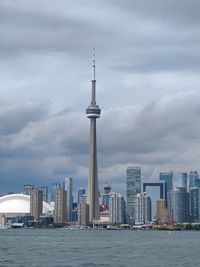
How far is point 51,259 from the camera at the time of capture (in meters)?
60.5

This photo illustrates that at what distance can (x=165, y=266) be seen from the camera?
182ft

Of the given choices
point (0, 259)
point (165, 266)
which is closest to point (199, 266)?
point (165, 266)

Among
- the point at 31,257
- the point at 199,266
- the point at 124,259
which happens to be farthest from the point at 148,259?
the point at 31,257

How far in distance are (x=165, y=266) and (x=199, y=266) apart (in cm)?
329

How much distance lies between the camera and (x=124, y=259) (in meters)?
62.0

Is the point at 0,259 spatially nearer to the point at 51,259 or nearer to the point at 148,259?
the point at 51,259

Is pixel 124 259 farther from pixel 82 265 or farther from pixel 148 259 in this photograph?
pixel 82 265

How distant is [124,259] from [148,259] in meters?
2.42

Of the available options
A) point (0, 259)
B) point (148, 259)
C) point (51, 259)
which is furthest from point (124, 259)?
point (0, 259)

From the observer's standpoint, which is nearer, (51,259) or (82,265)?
(82,265)

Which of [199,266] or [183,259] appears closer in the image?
[199,266]

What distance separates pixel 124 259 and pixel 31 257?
9070mm

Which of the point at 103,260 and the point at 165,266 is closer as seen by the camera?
the point at 165,266

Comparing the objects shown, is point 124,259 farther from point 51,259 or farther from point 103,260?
point 51,259
